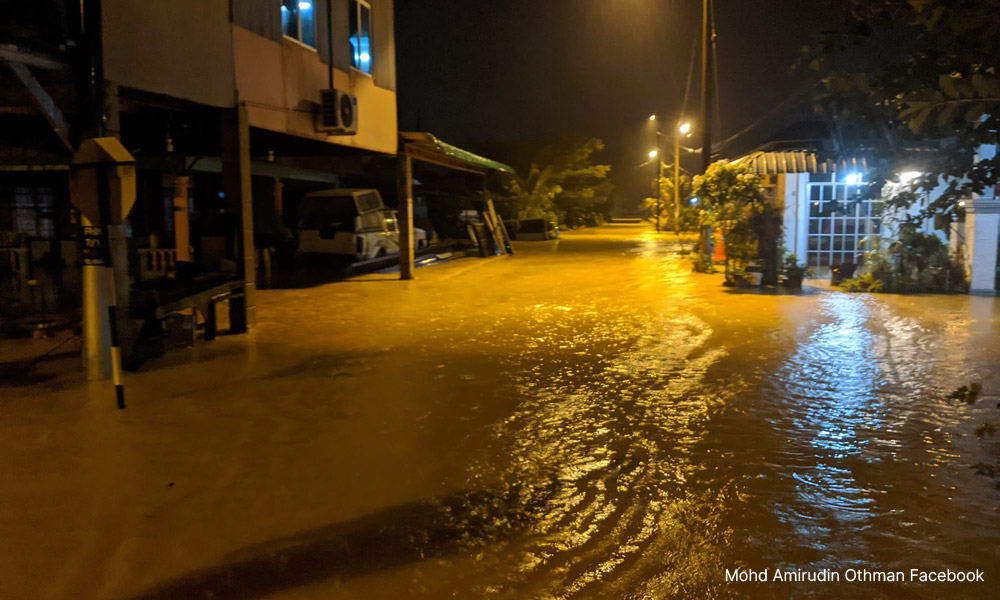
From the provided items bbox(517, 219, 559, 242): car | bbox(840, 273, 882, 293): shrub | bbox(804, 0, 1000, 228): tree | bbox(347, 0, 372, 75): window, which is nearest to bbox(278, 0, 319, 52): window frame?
bbox(347, 0, 372, 75): window

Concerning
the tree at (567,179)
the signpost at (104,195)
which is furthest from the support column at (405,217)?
the tree at (567,179)

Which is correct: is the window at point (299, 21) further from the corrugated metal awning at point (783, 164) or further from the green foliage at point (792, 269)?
the corrugated metal awning at point (783, 164)

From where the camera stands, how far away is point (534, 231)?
3528 cm

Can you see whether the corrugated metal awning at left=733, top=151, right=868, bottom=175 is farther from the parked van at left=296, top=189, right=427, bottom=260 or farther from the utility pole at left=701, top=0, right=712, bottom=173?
the parked van at left=296, top=189, right=427, bottom=260

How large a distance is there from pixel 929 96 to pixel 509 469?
3.44 meters

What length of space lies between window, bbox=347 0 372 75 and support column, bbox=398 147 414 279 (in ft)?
8.32

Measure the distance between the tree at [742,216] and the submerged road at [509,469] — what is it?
5364 mm

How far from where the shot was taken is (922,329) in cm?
1061

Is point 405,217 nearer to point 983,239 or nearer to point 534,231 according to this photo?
point 983,239

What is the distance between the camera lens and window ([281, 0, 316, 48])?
40.0 feet

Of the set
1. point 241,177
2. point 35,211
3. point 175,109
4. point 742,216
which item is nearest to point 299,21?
point 175,109

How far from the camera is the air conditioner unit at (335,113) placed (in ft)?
41.8

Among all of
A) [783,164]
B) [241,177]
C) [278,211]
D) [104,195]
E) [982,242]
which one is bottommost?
[982,242]

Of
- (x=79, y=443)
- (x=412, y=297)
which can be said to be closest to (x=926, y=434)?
(x=79, y=443)
